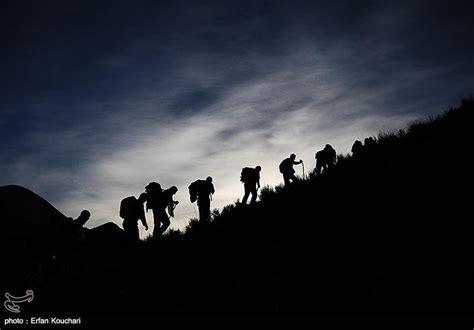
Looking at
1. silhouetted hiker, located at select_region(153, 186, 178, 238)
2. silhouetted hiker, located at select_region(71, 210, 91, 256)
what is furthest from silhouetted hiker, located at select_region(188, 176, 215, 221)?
silhouetted hiker, located at select_region(71, 210, 91, 256)

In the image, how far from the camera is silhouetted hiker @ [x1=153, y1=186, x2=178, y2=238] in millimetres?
11279

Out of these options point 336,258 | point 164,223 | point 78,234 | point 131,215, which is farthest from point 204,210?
point 336,258

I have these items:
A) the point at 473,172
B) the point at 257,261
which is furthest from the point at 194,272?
the point at 473,172

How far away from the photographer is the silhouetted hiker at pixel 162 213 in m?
11.3

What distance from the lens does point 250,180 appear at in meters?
14.1

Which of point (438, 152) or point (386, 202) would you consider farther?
point (438, 152)

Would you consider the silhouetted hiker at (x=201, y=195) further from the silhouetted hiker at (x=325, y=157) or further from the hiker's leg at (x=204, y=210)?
the silhouetted hiker at (x=325, y=157)

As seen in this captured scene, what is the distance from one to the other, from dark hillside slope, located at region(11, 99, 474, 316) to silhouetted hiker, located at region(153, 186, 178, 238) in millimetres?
1458

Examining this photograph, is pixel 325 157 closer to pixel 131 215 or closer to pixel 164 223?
pixel 164 223

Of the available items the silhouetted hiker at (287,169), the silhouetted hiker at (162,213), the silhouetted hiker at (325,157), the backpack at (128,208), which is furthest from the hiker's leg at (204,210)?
the silhouetted hiker at (325,157)

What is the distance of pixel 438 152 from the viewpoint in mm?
8219

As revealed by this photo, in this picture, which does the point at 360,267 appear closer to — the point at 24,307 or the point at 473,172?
the point at 473,172

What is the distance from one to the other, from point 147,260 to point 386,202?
6.21 meters

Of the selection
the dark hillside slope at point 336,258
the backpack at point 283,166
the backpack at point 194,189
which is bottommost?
the dark hillside slope at point 336,258
